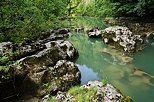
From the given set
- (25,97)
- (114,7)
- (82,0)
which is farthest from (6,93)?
(82,0)

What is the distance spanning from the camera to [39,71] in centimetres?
525

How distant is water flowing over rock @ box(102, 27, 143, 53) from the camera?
9.30m

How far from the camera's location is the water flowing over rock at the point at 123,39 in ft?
30.5

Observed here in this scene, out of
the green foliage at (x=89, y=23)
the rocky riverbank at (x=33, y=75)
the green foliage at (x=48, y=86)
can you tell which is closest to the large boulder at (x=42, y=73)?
the rocky riverbank at (x=33, y=75)

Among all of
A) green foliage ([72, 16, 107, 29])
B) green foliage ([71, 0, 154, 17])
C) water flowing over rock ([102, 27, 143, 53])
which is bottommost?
water flowing over rock ([102, 27, 143, 53])

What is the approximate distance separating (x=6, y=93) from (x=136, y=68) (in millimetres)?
6440

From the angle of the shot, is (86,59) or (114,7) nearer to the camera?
(86,59)

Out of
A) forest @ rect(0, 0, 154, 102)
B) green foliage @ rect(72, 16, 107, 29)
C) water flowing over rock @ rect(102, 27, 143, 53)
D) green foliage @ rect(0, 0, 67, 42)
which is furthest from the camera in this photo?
green foliage @ rect(72, 16, 107, 29)

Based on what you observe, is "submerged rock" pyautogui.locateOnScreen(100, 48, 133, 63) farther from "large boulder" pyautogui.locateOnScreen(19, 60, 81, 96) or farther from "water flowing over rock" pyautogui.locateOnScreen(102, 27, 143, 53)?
"large boulder" pyautogui.locateOnScreen(19, 60, 81, 96)

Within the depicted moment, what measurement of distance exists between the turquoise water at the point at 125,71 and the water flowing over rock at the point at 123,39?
2.33 feet

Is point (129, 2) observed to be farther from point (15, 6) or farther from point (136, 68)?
point (15, 6)

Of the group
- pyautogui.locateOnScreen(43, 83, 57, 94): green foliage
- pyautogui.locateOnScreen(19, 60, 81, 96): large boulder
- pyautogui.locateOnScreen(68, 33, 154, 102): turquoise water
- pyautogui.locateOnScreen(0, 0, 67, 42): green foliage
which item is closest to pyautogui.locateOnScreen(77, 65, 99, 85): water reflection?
pyautogui.locateOnScreen(68, 33, 154, 102): turquoise water

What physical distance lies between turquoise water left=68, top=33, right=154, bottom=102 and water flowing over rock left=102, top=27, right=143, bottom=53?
0.71 meters

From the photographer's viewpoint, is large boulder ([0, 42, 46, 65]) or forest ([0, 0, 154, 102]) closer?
forest ([0, 0, 154, 102])
